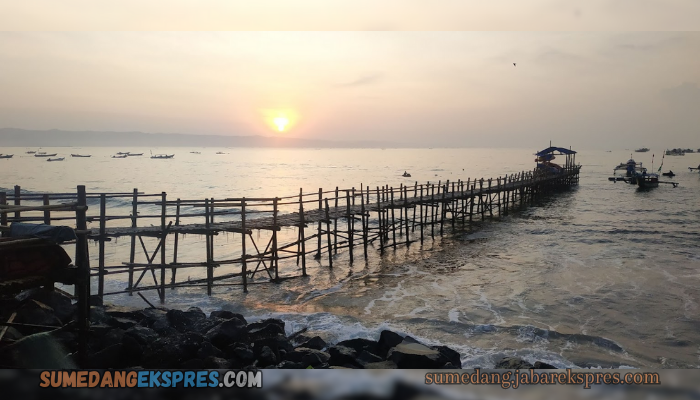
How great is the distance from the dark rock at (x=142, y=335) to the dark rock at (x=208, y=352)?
980 mm

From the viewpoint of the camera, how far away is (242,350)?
756 cm

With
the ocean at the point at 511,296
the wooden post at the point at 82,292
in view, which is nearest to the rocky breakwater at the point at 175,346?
the wooden post at the point at 82,292

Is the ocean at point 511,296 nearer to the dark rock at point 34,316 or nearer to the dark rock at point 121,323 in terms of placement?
the dark rock at point 121,323

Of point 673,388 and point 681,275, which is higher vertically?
point 673,388

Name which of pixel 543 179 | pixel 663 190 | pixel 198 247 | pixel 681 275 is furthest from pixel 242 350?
pixel 663 190

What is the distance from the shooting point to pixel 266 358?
746cm

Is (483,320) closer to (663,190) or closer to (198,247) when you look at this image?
(198,247)

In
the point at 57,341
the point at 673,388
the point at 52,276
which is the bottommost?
the point at 57,341

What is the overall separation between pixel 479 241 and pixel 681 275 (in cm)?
912

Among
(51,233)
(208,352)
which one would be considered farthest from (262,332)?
(51,233)

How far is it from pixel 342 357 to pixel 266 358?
4.57 feet

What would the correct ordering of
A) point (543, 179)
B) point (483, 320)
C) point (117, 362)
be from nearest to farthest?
1. point (117, 362)
2. point (483, 320)
3. point (543, 179)

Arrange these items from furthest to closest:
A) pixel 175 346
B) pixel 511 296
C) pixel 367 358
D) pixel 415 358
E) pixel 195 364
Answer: pixel 511 296, pixel 367 358, pixel 415 358, pixel 175 346, pixel 195 364

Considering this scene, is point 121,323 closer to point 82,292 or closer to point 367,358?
point 82,292
